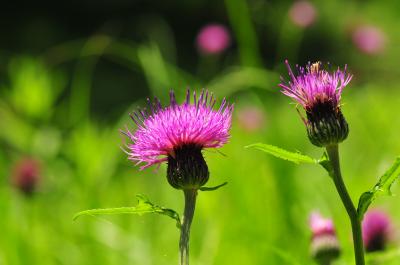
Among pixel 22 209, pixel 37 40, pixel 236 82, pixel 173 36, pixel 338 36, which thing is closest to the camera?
pixel 236 82

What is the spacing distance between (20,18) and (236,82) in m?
7.96

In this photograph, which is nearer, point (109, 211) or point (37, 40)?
point (109, 211)

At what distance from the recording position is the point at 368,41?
10.9ft

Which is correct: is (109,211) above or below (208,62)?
below

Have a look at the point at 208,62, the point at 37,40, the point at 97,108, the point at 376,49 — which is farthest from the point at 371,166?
the point at 37,40

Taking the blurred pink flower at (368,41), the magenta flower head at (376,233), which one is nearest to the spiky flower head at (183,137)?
the magenta flower head at (376,233)

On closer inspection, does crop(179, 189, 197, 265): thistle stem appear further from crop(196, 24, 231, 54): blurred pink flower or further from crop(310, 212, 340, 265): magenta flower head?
crop(196, 24, 231, 54): blurred pink flower

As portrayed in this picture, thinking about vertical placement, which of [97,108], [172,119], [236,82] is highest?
[97,108]

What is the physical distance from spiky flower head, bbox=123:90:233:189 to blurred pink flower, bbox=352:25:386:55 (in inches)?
104

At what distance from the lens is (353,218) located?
625 mm

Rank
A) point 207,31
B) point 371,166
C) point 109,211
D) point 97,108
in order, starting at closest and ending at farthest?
point 109,211, point 371,166, point 207,31, point 97,108

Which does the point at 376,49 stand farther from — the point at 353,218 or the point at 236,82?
the point at 353,218

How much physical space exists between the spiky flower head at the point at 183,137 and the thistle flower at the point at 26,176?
3.30 ft

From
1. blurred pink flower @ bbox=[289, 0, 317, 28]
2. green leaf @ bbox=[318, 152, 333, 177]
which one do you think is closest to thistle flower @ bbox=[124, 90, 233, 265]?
green leaf @ bbox=[318, 152, 333, 177]
